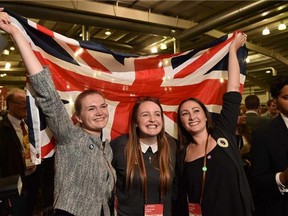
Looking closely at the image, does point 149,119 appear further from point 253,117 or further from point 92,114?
point 253,117

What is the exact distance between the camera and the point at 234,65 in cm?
229

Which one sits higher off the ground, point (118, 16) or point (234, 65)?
point (118, 16)

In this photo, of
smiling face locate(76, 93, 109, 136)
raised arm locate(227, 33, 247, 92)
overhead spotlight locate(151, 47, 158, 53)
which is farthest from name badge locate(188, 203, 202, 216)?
overhead spotlight locate(151, 47, 158, 53)

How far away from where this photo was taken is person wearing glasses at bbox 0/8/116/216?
169 centimetres

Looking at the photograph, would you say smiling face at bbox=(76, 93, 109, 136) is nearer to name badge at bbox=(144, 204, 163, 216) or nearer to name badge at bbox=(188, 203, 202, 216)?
name badge at bbox=(144, 204, 163, 216)

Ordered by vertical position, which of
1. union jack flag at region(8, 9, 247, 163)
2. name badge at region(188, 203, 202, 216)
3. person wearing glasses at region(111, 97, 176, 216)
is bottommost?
name badge at region(188, 203, 202, 216)

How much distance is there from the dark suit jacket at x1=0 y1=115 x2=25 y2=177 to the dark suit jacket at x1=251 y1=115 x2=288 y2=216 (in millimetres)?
1987

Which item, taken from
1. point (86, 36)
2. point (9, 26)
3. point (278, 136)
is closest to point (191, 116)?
point (278, 136)

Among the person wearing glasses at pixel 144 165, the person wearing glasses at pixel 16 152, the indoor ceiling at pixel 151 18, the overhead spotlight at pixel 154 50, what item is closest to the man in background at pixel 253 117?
the indoor ceiling at pixel 151 18

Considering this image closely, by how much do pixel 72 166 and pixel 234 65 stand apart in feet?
4.41

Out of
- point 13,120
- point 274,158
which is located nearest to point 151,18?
point 13,120

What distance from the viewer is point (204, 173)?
185 cm

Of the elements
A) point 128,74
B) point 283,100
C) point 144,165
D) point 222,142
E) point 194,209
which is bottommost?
point 194,209

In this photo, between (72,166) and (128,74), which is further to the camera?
(128,74)
